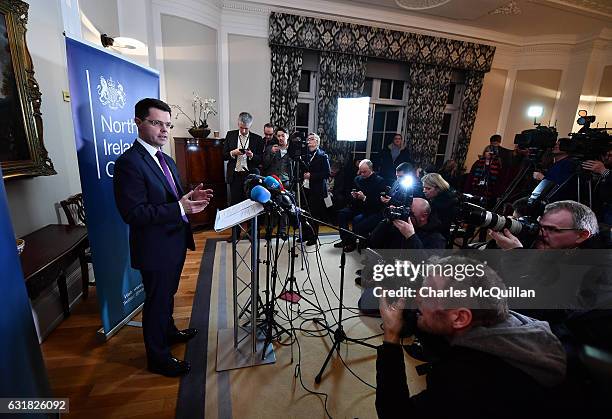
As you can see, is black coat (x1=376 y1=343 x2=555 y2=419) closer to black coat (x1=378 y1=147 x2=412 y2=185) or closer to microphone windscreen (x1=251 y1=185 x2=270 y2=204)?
microphone windscreen (x1=251 y1=185 x2=270 y2=204)

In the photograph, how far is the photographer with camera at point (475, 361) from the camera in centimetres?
64

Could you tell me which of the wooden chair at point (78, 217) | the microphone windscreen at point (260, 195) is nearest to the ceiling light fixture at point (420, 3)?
the microphone windscreen at point (260, 195)

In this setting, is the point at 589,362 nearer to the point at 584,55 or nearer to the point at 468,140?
the point at 468,140

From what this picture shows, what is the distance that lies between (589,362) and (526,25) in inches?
245

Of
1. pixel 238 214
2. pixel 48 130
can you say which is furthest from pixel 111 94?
pixel 238 214

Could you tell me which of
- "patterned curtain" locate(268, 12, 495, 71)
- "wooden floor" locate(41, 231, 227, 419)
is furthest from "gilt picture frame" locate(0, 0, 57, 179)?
"patterned curtain" locate(268, 12, 495, 71)

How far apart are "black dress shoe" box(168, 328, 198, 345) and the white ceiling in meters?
4.66

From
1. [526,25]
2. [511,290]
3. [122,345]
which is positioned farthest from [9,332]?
[526,25]

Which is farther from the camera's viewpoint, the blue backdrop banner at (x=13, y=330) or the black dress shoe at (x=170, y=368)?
the black dress shoe at (x=170, y=368)

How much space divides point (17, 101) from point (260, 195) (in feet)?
5.78

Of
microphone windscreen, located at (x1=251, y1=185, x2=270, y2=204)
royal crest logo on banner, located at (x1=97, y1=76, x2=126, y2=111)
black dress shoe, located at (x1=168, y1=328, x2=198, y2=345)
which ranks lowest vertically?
black dress shoe, located at (x1=168, y1=328, x2=198, y2=345)

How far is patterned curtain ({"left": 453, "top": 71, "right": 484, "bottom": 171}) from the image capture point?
17.1 ft

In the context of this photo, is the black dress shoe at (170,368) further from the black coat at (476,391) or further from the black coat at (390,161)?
the black coat at (390,161)

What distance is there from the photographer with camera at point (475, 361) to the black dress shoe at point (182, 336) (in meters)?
1.43
